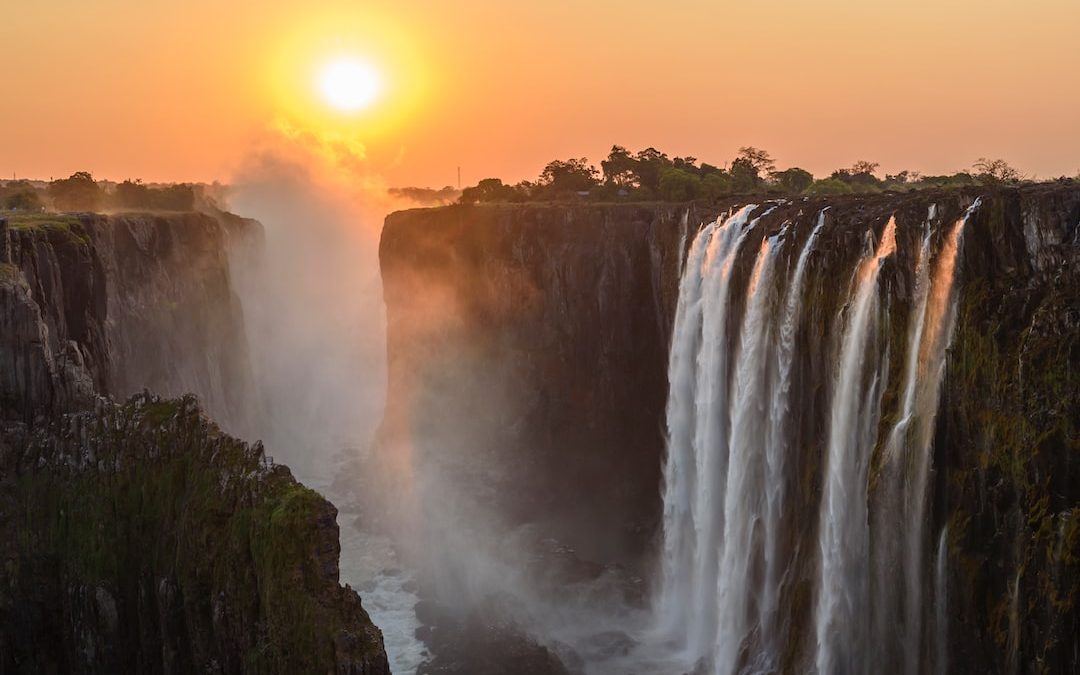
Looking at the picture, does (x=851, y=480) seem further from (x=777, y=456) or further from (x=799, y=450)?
(x=777, y=456)

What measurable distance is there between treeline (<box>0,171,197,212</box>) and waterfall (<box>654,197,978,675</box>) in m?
49.3

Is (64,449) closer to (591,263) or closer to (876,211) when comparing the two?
(876,211)

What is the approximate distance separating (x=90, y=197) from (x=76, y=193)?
1770 millimetres

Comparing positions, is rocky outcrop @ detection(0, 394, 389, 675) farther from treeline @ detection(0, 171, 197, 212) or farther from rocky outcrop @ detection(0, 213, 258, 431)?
treeline @ detection(0, 171, 197, 212)

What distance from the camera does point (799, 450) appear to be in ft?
95.5

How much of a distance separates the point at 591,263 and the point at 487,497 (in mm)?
13881

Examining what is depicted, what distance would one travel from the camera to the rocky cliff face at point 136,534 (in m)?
25.5

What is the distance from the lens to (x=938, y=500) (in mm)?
21859

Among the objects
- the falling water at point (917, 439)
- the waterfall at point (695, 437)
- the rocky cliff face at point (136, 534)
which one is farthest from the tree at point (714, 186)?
the rocky cliff face at point (136, 534)

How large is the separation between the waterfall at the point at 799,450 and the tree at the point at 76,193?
52.9 metres

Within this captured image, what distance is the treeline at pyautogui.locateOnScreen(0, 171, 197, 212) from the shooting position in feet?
228

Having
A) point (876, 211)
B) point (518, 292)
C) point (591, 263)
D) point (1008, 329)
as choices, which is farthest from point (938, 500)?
point (518, 292)

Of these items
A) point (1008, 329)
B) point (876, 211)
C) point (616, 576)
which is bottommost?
point (616, 576)

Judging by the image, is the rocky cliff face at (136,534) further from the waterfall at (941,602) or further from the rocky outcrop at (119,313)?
the waterfall at (941,602)
